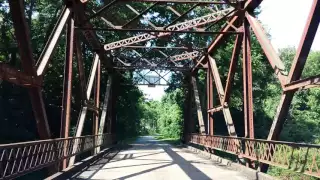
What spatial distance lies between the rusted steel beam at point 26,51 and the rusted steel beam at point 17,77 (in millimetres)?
151

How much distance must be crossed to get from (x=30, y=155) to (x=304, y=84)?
588 centimetres

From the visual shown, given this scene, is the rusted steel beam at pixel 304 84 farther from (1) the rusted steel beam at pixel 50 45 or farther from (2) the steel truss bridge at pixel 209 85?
(1) the rusted steel beam at pixel 50 45

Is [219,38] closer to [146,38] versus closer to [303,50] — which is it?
[146,38]

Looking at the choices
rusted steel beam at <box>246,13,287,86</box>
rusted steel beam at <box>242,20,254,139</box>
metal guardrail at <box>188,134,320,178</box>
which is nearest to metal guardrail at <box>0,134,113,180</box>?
metal guardrail at <box>188,134,320,178</box>

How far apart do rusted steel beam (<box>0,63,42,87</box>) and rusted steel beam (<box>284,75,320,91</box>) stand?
5847 mm

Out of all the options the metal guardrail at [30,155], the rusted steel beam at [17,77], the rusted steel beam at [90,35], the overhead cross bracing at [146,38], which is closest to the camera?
the metal guardrail at [30,155]

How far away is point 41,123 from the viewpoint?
9.26 m

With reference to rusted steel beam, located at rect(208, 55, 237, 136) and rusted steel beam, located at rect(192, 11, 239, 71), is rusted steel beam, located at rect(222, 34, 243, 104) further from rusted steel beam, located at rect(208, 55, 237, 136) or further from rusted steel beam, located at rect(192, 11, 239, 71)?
rusted steel beam, located at rect(192, 11, 239, 71)

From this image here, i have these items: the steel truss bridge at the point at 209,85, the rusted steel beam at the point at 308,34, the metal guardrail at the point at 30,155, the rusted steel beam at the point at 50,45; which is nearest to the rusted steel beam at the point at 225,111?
the steel truss bridge at the point at 209,85

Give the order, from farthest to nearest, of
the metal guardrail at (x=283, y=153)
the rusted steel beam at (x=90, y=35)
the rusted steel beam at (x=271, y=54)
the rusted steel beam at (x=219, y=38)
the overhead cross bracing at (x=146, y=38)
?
the overhead cross bracing at (x=146, y=38) → the rusted steel beam at (x=219, y=38) → the rusted steel beam at (x=90, y=35) → the rusted steel beam at (x=271, y=54) → the metal guardrail at (x=283, y=153)

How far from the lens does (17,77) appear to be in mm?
7613

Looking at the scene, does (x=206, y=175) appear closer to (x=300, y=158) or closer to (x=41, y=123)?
(x=300, y=158)

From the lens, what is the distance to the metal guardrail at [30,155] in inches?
254

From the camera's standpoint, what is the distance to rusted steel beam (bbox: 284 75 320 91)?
7.40 m
